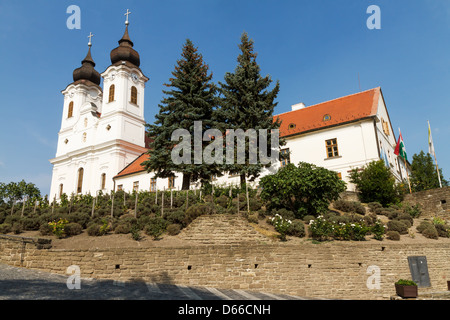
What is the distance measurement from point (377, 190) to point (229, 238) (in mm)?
12122

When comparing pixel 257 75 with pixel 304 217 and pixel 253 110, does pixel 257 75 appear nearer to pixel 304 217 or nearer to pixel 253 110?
pixel 253 110

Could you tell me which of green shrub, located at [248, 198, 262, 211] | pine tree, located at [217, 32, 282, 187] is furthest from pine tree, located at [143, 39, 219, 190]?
green shrub, located at [248, 198, 262, 211]

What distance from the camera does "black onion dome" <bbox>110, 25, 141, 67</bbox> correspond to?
142ft

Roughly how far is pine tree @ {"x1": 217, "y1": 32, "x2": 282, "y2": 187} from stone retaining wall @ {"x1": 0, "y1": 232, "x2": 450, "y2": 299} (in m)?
10.3

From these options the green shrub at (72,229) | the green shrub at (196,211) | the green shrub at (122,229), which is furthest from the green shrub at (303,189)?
the green shrub at (72,229)

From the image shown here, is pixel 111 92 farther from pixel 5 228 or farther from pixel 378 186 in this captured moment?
pixel 378 186

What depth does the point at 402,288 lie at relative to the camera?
1287 centimetres

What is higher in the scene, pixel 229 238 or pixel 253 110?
pixel 253 110

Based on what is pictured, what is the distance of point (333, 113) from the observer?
29.0 metres

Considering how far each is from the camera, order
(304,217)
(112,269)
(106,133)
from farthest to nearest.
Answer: (106,133), (304,217), (112,269)

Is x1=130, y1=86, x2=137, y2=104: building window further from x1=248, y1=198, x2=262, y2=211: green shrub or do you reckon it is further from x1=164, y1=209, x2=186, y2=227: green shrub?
x1=164, y1=209, x2=186, y2=227: green shrub

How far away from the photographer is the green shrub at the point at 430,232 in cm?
1712

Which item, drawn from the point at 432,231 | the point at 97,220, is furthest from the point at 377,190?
the point at 97,220

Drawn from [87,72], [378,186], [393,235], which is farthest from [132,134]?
[393,235]
